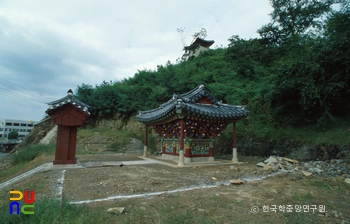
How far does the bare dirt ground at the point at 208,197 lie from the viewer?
12.0 feet

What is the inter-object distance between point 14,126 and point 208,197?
8854 centimetres

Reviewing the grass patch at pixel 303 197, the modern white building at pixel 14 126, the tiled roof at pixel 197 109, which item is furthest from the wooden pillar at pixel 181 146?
the modern white building at pixel 14 126

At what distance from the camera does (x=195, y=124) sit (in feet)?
36.8

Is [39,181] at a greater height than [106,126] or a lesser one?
lesser

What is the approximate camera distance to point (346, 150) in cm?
978

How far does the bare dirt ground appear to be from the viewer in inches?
144

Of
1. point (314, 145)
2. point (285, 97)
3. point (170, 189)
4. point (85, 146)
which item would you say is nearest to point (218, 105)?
point (285, 97)

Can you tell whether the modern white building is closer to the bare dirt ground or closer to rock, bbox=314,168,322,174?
the bare dirt ground

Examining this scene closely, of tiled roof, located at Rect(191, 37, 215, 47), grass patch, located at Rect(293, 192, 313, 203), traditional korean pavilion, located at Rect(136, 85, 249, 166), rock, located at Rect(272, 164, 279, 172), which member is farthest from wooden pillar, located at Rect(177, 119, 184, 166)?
tiled roof, located at Rect(191, 37, 215, 47)

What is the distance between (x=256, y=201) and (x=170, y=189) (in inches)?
90.8

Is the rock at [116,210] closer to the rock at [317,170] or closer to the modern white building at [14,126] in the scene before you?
the rock at [317,170]

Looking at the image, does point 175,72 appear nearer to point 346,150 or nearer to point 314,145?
point 314,145

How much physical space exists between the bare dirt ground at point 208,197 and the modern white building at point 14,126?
77.5m

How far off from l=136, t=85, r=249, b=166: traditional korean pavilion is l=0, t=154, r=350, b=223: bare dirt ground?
3.83 m
